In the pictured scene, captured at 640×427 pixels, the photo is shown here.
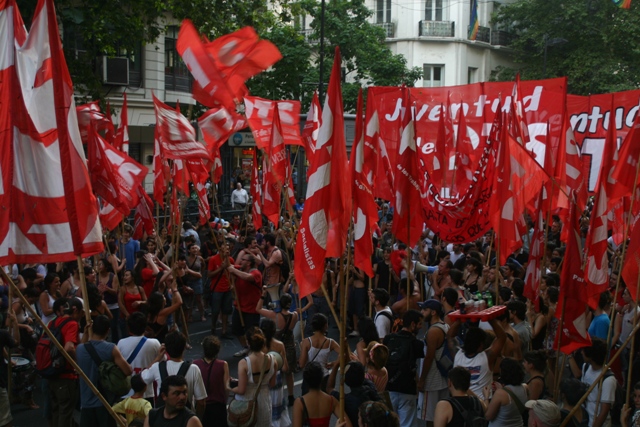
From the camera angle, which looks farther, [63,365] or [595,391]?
[63,365]

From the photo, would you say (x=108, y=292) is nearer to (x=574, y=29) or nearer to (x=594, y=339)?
(x=594, y=339)

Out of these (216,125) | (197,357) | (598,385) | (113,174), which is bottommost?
(197,357)

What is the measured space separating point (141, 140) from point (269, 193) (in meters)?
19.3

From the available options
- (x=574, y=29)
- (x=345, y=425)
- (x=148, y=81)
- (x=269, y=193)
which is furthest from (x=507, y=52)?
(x=345, y=425)

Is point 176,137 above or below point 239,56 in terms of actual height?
below

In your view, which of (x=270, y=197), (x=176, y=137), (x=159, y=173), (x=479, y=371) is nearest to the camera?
(x=479, y=371)

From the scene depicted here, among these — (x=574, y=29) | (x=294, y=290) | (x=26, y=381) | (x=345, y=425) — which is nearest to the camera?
(x=345, y=425)

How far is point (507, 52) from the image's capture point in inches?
1914

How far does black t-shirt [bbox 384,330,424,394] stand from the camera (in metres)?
7.47

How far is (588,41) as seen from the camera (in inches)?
1526

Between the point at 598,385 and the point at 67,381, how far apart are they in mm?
4815

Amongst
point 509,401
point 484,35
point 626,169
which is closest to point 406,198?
point 626,169

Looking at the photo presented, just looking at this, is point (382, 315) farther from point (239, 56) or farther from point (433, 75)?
point (433, 75)

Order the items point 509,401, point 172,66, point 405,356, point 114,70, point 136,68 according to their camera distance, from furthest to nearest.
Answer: point 172,66
point 136,68
point 114,70
point 405,356
point 509,401
